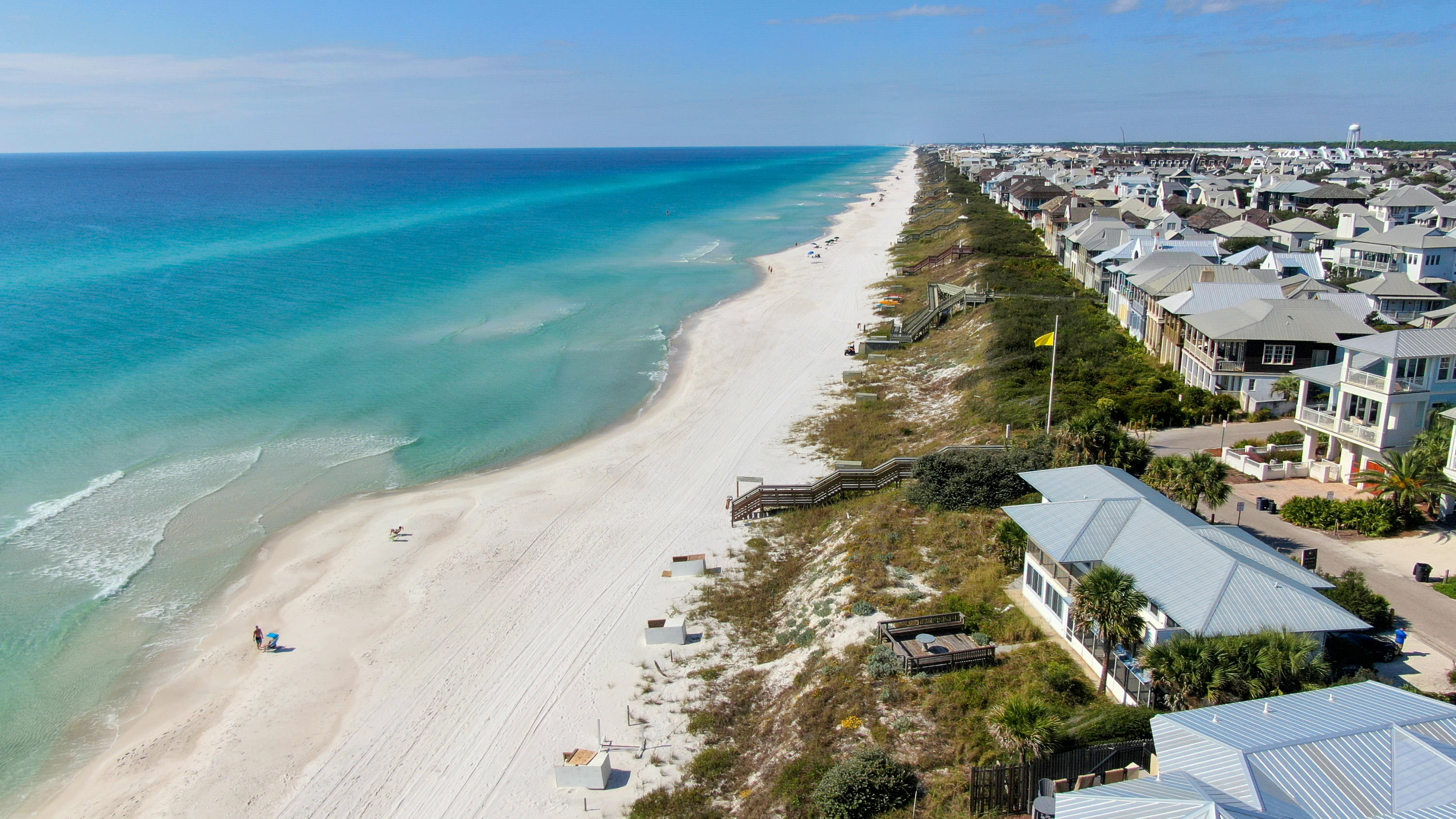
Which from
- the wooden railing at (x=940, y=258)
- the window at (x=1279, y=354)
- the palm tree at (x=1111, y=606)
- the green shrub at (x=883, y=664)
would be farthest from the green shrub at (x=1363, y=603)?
the wooden railing at (x=940, y=258)

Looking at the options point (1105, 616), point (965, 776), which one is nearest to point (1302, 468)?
point (1105, 616)

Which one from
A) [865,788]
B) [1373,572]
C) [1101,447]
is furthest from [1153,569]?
[1101,447]

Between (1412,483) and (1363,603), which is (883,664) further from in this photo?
(1412,483)

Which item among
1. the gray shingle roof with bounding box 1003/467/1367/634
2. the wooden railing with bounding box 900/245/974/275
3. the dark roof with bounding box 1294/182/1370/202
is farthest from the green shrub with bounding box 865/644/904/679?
the dark roof with bounding box 1294/182/1370/202

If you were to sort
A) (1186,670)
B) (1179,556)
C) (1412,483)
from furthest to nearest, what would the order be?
(1412,483) → (1179,556) → (1186,670)

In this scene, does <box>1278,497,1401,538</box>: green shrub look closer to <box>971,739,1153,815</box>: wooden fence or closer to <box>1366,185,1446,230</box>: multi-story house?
<box>971,739,1153,815</box>: wooden fence

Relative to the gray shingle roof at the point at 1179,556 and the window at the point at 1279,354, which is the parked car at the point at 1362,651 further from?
the window at the point at 1279,354

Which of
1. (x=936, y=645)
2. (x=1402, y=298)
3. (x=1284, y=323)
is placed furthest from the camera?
(x=1402, y=298)

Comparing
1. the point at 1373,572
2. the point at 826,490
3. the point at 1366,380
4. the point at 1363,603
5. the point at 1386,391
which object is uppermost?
the point at 1366,380
